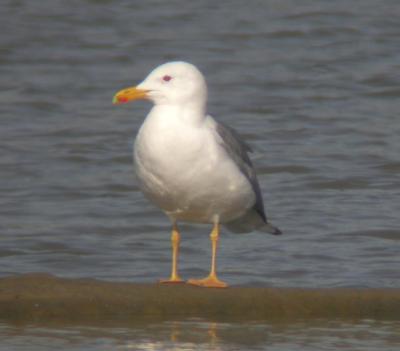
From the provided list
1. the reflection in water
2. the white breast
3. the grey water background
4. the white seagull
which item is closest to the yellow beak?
the white seagull

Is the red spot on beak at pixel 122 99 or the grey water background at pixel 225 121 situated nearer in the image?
the red spot on beak at pixel 122 99

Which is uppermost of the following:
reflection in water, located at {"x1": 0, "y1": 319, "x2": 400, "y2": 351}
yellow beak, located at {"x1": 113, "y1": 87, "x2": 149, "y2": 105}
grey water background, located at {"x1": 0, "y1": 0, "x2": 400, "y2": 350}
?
yellow beak, located at {"x1": 113, "y1": 87, "x2": 149, "y2": 105}

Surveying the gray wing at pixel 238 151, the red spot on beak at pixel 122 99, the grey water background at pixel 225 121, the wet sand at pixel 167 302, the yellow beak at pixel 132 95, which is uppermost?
the yellow beak at pixel 132 95

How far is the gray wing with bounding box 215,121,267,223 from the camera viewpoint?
255 inches

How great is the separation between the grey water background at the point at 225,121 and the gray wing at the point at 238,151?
2.96 feet

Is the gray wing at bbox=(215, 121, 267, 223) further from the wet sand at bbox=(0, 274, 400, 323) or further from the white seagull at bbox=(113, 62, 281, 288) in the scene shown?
the wet sand at bbox=(0, 274, 400, 323)

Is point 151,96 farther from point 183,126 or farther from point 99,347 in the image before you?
point 99,347

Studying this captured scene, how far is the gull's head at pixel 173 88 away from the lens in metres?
6.34

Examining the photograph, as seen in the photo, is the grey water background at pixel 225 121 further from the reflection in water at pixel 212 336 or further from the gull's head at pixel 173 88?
the gull's head at pixel 173 88

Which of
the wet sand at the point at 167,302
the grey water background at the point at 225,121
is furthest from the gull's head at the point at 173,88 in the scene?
the grey water background at the point at 225,121

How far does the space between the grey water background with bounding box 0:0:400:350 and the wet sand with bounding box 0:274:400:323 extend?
16 cm

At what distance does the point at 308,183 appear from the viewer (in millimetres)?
10500

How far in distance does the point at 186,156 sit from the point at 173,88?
1.19 feet

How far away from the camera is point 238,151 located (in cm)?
665
